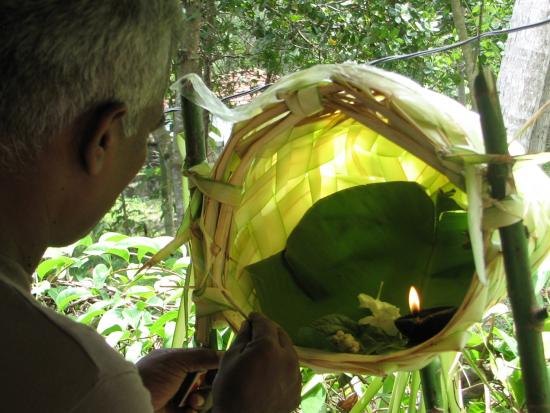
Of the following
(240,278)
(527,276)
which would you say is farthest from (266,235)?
(527,276)

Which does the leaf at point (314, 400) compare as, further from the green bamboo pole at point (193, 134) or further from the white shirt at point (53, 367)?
the white shirt at point (53, 367)

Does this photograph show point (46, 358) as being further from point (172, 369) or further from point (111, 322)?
point (111, 322)

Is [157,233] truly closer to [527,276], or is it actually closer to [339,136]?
[339,136]

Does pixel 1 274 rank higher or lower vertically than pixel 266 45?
lower

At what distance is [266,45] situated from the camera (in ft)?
9.58

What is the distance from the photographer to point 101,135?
1.90 ft

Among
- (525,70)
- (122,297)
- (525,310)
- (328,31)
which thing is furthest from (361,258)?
(328,31)

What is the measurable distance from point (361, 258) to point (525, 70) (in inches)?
48.7

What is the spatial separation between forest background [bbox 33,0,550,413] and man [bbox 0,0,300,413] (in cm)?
11

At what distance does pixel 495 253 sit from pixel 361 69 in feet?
0.67

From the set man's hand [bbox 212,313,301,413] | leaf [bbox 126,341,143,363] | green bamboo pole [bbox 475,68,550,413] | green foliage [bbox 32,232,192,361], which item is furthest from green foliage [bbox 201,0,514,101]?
green bamboo pole [bbox 475,68,550,413]

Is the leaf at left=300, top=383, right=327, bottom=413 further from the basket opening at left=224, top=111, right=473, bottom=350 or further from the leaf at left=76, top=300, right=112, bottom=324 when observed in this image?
the leaf at left=76, top=300, right=112, bottom=324

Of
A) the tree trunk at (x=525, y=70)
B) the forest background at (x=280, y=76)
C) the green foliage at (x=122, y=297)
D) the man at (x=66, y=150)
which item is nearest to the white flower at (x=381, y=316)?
the forest background at (x=280, y=76)

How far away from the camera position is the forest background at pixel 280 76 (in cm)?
126
